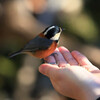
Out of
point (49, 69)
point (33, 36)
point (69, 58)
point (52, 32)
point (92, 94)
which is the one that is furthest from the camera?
point (33, 36)

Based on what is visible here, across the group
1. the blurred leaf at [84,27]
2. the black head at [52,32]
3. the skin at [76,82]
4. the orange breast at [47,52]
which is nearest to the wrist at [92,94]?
the skin at [76,82]

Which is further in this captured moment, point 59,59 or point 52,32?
point 52,32

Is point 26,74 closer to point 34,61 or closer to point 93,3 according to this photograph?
point 34,61

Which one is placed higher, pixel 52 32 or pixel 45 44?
pixel 52 32

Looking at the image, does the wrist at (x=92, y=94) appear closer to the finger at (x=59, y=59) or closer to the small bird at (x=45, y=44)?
the finger at (x=59, y=59)

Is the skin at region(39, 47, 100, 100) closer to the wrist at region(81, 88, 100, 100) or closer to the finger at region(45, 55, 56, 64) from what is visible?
the wrist at region(81, 88, 100, 100)

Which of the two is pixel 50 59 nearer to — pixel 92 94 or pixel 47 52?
pixel 47 52

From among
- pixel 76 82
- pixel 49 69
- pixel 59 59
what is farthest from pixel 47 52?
pixel 76 82
